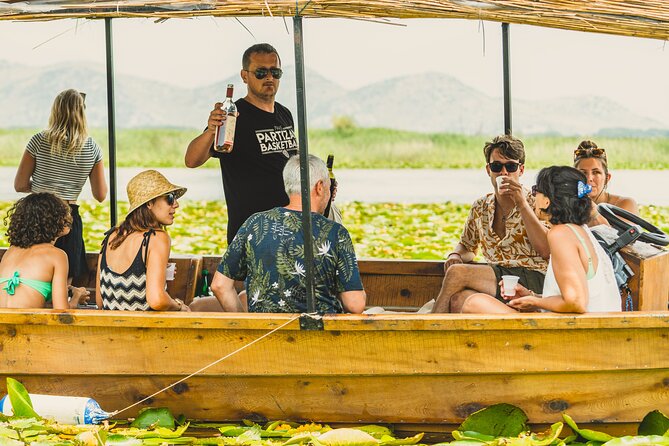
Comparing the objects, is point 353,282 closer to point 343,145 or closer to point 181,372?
point 181,372

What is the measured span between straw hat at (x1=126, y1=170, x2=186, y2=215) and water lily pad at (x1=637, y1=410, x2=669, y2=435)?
225cm

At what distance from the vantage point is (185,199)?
16.2m

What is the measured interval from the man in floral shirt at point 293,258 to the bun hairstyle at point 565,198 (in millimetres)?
856

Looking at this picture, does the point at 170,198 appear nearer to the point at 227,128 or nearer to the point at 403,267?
the point at 227,128

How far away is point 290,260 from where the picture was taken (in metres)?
4.35

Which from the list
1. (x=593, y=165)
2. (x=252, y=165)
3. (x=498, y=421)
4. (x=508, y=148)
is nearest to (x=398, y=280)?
(x=252, y=165)

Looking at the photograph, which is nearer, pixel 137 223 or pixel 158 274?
pixel 158 274

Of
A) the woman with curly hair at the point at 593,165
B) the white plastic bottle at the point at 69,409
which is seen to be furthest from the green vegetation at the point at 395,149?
the white plastic bottle at the point at 69,409

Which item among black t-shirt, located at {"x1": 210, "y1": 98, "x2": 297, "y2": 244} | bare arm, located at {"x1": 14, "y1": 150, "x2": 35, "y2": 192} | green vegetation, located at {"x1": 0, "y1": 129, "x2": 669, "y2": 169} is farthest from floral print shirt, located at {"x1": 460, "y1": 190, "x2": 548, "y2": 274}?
green vegetation, located at {"x1": 0, "y1": 129, "x2": 669, "y2": 169}

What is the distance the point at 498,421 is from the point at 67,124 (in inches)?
130

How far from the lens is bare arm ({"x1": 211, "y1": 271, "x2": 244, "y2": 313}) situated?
176 inches

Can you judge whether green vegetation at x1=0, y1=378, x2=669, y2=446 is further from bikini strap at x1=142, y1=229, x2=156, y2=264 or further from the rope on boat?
bikini strap at x1=142, y1=229, x2=156, y2=264

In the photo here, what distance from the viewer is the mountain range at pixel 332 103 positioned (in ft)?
117

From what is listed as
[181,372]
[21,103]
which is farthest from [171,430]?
[21,103]
